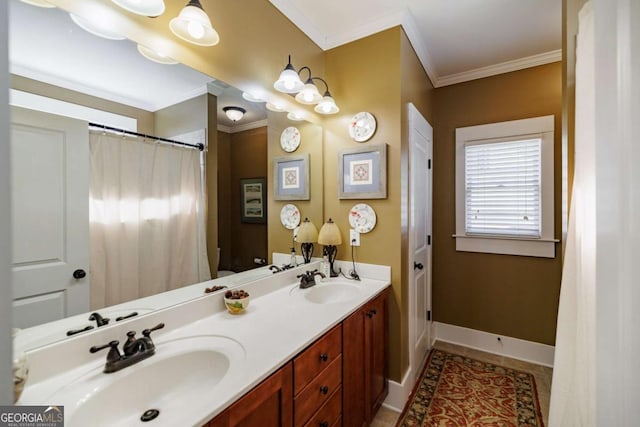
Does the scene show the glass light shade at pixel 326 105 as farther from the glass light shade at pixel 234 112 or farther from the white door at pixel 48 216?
the white door at pixel 48 216

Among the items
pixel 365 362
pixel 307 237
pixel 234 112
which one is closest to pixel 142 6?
pixel 234 112

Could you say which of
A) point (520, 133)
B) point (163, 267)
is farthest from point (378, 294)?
point (520, 133)

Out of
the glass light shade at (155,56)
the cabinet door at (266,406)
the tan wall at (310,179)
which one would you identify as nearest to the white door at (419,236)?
the tan wall at (310,179)

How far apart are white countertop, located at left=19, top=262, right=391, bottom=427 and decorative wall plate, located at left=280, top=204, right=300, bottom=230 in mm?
426

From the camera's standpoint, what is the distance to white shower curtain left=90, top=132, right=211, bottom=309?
1.01m

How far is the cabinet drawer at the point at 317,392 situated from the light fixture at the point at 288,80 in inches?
62.6

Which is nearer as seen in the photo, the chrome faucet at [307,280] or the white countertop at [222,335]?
the white countertop at [222,335]

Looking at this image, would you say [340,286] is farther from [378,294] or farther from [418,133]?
[418,133]

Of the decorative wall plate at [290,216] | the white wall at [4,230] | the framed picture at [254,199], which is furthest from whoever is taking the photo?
the decorative wall plate at [290,216]

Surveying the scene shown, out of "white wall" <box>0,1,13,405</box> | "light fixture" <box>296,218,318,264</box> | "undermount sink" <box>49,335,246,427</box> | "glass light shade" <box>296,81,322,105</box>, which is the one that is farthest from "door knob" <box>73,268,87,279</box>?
"glass light shade" <box>296,81,322,105</box>

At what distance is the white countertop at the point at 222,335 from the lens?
0.75m

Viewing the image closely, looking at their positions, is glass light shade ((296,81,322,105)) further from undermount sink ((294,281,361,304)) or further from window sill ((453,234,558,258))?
window sill ((453,234,558,258))

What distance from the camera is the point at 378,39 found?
1970 millimetres

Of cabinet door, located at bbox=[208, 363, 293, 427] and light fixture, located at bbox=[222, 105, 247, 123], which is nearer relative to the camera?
cabinet door, located at bbox=[208, 363, 293, 427]
